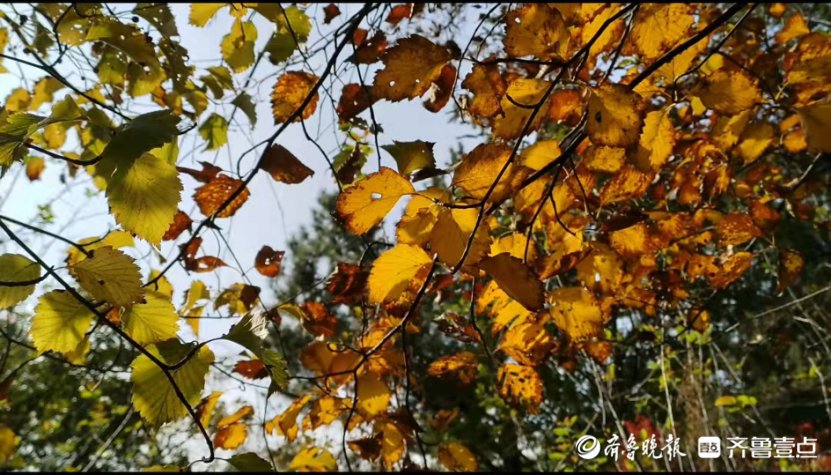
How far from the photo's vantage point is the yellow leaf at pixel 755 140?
1087 millimetres

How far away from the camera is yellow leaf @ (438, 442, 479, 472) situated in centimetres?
→ 134

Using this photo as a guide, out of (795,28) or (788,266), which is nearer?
(795,28)

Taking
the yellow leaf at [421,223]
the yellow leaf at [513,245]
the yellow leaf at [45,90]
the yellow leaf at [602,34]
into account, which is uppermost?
the yellow leaf at [45,90]

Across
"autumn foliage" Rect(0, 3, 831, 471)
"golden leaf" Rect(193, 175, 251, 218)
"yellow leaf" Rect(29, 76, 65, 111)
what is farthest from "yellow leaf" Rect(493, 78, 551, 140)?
"yellow leaf" Rect(29, 76, 65, 111)

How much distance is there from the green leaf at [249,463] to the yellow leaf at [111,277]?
0.23m

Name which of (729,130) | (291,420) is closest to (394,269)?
(291,420)

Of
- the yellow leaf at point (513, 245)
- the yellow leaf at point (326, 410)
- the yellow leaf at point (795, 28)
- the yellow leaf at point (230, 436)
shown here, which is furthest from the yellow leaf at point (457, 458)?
the yellow leaf at point (795, 28)

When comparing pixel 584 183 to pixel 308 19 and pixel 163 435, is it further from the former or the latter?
pixel 163 435

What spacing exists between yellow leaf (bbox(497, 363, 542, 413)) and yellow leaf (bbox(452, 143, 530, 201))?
2.25ft

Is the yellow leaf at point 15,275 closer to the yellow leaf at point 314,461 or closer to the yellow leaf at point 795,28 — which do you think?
the yellow leaf at point 314,461

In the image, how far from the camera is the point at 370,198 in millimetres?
644

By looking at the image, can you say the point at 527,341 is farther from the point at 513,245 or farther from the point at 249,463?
the point at 249,463

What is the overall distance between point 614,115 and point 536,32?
206mm

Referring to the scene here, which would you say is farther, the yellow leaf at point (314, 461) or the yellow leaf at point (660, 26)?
the yellow leaf at point (314, 461)
